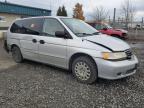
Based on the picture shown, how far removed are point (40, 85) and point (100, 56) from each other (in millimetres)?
1655

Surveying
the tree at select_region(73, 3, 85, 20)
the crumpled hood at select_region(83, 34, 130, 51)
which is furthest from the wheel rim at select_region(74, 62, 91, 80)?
the tree at select_region(73, 3, 85, 20)

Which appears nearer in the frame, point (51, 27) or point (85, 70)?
point (85, 70)

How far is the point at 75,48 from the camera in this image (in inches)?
253

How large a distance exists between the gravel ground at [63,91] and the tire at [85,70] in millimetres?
174

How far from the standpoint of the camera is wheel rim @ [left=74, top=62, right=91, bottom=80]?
6.23 m

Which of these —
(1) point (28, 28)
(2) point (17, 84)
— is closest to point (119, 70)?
(2) point (17, 84)

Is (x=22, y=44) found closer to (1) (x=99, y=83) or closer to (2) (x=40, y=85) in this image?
(2) (x=40, y=85)

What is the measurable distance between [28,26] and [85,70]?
9.71ft

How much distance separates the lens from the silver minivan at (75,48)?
5909mm

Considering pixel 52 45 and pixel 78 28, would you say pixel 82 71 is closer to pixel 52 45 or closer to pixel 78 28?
pixel 52 45

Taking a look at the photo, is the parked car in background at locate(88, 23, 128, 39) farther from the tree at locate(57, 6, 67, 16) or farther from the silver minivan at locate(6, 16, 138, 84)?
the tree at locate(57, 6, 67, 16)

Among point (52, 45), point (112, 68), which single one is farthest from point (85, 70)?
point (52, 45)

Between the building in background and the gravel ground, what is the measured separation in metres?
17.0

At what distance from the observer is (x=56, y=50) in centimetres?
696
